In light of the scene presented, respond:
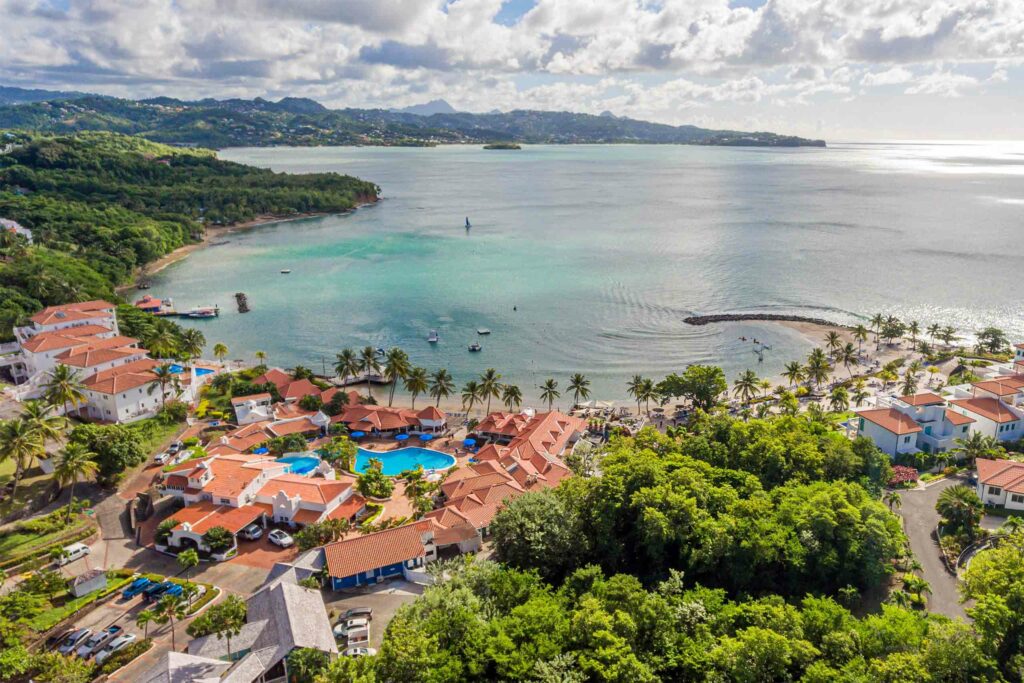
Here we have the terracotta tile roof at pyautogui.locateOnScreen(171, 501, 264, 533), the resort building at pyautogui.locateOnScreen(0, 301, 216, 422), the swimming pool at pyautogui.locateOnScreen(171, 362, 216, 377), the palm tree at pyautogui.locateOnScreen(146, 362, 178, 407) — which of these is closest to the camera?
the terracotta tile roof at pyautogui.locateOnScreen(171, 501, 264, 533)

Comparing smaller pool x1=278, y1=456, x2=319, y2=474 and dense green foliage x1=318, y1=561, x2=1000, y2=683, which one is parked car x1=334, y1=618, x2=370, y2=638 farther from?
smaller pool x1=278, y1=456, x2=319, y2=474

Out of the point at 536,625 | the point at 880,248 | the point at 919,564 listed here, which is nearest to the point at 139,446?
the point at 536,625

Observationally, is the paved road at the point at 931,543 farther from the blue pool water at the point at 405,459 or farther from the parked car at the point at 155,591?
the parked car at the point at 155,591

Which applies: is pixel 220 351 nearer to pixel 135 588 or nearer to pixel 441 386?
pixel 441 386

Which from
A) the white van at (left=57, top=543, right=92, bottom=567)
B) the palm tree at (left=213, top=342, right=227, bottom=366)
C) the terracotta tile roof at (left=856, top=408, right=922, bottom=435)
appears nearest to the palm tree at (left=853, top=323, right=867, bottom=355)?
the terracotta tile roof at (left=856, top=408, right=922, bottom=435)

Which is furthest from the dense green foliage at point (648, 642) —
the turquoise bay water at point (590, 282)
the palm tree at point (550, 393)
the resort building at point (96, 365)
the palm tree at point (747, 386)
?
the turquoise bay water at point (590, 282)

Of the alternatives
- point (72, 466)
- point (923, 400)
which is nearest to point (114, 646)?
point (72, 466)

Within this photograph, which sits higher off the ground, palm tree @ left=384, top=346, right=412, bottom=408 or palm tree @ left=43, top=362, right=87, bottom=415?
palm tree @ left=43, top=362, right=87, bottom=415
